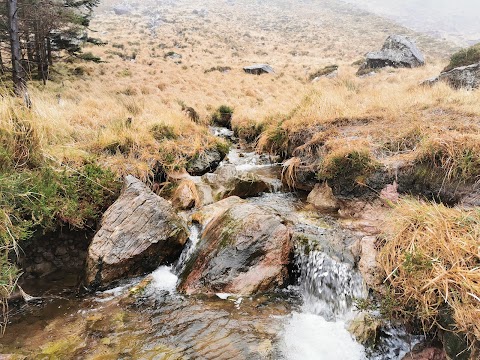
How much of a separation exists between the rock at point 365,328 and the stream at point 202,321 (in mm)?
67

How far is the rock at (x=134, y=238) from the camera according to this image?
14.2 feet

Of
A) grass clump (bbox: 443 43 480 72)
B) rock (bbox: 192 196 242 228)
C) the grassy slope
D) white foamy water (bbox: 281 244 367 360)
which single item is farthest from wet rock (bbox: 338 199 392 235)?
grass clump (bbox: 443 43 480 72)

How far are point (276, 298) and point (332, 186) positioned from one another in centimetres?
265

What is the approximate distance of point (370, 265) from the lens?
146 inches

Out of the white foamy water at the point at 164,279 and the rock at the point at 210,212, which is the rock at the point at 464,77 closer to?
the rock at the point at 210,212

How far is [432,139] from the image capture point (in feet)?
16.0

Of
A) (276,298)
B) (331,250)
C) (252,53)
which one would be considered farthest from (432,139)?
(252,53)

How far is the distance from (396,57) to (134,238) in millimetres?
20593

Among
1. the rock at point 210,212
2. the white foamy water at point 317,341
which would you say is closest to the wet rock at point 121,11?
the rock at point 210,212

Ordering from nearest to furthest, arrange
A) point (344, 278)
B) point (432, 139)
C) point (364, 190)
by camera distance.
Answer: point (344, 278)
point (432, 139)
point (364, 190)

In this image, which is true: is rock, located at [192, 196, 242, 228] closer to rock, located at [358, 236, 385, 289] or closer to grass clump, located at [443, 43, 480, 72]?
rock, located at [358, 236, 385, 289]

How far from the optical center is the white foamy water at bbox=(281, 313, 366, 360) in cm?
319

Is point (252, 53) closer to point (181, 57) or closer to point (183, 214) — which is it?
point (181, 57)

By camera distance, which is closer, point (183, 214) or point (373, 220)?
point (373, 220)
